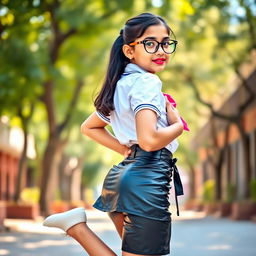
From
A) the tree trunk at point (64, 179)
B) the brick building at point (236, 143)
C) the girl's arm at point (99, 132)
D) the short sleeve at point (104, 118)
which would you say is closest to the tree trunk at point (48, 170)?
the brick building at point (236, 143)

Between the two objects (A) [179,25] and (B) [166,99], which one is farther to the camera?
(A) [179,25]

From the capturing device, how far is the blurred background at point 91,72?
17984 millimetres

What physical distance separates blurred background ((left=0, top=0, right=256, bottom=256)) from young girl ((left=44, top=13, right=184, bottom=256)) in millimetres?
9729

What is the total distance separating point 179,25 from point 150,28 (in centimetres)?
2471

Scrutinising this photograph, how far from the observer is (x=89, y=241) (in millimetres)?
3395

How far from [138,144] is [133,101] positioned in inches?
8.3

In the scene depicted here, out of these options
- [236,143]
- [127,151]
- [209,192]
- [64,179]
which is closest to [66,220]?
[127,151]

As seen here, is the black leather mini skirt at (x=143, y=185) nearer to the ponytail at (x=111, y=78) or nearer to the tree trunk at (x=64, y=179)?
the ponytail at (x=111, y=78)

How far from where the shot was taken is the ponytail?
3.44 meters

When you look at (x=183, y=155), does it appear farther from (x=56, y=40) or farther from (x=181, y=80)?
(x=56, y=40)

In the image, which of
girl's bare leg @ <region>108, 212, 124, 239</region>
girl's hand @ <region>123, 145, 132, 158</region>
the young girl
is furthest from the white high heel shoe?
girl's hand @ <region>123, 145, 132, 158</region>

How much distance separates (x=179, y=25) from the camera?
27.8 metres

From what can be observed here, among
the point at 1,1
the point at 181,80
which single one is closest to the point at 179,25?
the point at 181,80

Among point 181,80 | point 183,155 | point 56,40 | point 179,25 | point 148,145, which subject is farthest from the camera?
point 183,155
